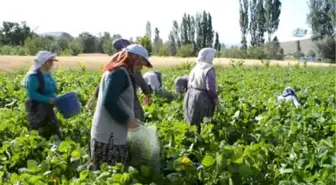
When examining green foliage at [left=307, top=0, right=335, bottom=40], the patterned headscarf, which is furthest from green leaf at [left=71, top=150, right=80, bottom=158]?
green foliage at [left=307, top=0, right=335, bottom=40]

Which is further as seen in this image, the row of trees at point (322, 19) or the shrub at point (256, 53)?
the row of trees at point (322, 19)

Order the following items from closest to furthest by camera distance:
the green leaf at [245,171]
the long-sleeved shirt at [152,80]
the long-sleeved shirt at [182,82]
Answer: the green leaf at [245,171] < the long-sleeved shirt at [182,82] < the long-sleeved shirt at [152,80]

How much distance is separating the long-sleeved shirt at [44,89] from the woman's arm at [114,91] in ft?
6.28

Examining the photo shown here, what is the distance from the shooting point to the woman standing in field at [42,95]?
518 cm

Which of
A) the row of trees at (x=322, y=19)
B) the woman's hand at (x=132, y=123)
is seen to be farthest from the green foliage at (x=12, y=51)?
the woman's hand at (x=132, y=123)

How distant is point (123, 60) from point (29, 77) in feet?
6.62

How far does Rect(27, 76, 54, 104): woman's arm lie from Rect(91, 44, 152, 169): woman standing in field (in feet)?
5.41

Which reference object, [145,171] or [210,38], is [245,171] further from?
[210,38]

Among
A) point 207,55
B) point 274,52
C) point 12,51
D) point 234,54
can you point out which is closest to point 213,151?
point 207,55

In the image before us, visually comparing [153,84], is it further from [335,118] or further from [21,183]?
[21,183]

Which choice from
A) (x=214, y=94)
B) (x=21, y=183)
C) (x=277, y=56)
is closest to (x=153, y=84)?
(x=214, y=94)

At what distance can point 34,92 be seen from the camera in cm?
526

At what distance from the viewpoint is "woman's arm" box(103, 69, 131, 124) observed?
3498mm

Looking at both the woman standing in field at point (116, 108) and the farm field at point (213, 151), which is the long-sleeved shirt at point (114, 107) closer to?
the woman standing in field at point (116, 108)
